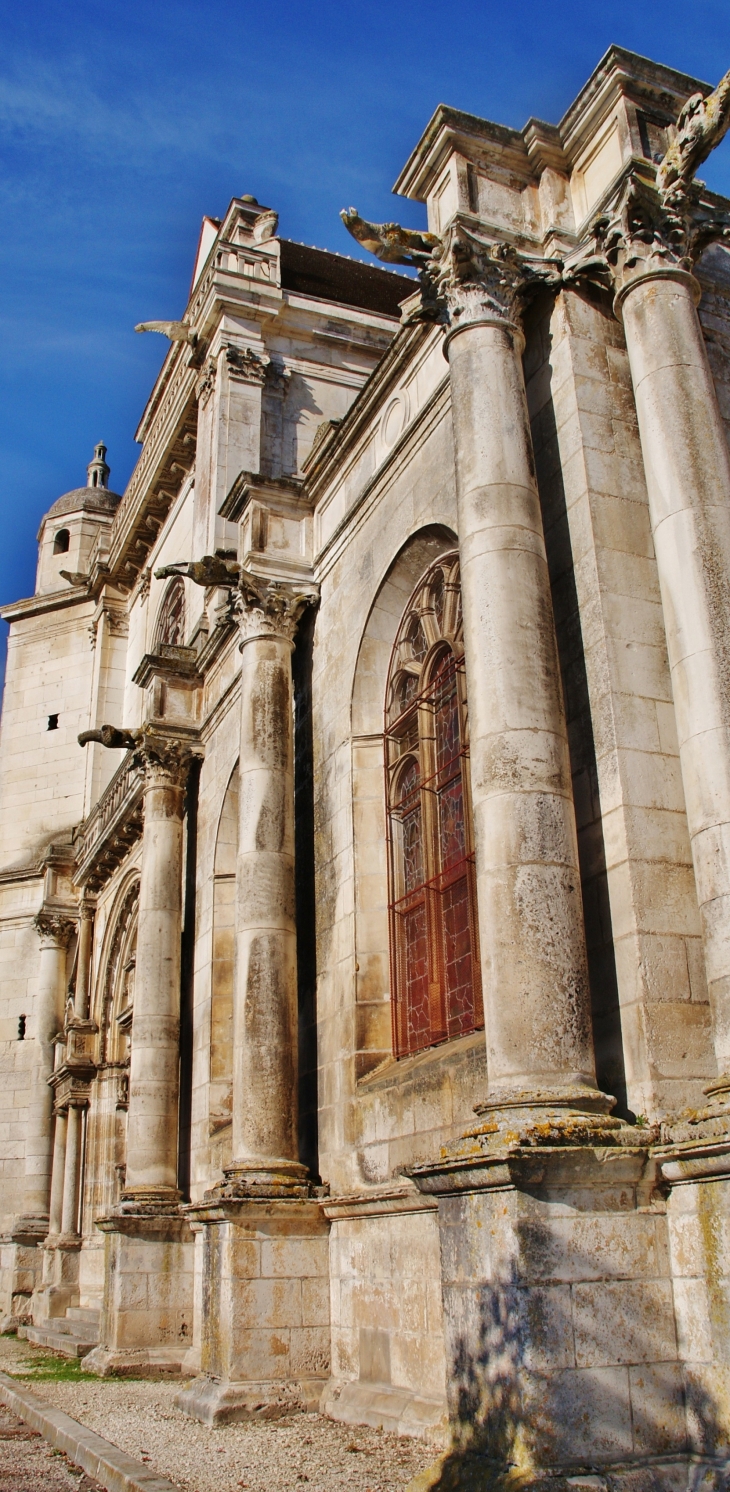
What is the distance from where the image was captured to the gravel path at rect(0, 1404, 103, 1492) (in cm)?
689

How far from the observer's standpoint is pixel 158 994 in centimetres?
1419

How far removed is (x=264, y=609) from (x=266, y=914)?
2980 millimetres

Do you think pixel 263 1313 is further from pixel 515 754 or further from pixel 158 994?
pixel 158 994

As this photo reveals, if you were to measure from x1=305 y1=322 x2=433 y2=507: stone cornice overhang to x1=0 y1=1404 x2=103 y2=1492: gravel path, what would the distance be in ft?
26.2

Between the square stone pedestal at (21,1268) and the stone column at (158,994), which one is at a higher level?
the stone column at (158,994)

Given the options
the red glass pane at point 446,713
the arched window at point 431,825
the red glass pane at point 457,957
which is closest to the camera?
the red glass pane at point 457,957

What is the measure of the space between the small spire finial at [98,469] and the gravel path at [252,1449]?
27415 mm

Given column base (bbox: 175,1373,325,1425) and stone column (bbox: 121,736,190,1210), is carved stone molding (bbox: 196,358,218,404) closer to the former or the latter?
stone column (bbox: 121,736,190,1210)

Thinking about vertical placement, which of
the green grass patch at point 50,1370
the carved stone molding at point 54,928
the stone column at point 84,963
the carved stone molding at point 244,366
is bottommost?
the green grass patch at point 50,1370

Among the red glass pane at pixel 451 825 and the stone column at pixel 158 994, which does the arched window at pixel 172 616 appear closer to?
the stone column at pixel 158 994

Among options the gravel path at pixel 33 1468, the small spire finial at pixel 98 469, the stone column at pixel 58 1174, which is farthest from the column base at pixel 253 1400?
the small spire finial at pixel 98 469

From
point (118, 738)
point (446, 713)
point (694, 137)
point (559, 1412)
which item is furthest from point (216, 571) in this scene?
point (559, 1412)

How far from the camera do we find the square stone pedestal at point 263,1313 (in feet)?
29.4

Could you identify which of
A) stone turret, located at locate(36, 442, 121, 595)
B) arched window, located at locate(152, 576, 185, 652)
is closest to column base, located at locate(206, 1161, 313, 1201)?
arched window, located at locate(152, 576, 185, 652)
